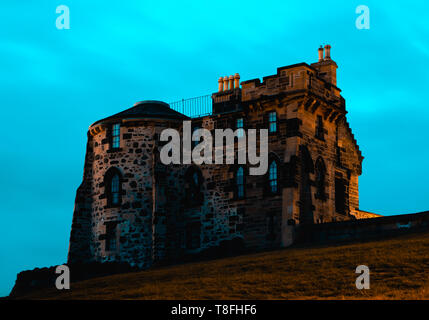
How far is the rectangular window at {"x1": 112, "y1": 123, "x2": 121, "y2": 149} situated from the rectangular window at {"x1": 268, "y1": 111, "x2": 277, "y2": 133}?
9.55 meters

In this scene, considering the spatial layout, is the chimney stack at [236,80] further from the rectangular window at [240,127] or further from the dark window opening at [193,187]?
the dark window opening at [193,187]

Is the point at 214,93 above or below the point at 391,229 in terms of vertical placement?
above

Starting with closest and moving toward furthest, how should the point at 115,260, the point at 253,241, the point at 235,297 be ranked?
the point at 235,297
the point at 253,241
the point at 115,260

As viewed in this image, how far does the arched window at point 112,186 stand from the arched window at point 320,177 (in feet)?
37.3

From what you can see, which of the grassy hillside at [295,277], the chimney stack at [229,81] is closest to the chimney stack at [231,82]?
the chimney stack at [229,81]

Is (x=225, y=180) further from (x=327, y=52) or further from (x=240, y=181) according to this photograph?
(x=327, y=52)

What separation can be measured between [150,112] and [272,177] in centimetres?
945

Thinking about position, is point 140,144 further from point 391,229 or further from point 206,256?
point 391,229

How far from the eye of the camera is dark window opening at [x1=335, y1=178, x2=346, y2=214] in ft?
133

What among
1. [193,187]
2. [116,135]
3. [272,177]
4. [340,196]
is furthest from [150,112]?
[340,196]

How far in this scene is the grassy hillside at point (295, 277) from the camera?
21.1m

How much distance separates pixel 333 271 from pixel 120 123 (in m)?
21.1
